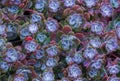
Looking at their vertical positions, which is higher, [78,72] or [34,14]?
[34,14]

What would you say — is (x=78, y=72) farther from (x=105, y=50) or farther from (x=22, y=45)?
(x=22, y=45)

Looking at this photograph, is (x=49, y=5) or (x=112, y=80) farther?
(x=49, y=5)

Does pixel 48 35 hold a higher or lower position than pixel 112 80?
higher

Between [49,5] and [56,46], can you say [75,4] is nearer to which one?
[49,5]

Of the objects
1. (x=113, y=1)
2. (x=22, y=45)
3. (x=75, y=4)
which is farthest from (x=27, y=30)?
(x=113, y=1)

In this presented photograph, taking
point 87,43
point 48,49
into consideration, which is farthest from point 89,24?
point 48,49

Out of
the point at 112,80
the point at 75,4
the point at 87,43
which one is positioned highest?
the point at 75,4
